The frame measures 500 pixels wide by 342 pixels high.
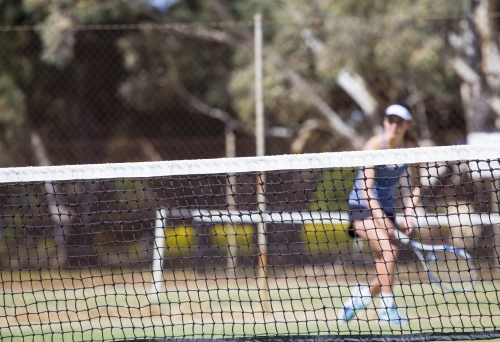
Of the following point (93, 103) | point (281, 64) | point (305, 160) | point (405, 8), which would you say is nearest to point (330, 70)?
point (281, 64)

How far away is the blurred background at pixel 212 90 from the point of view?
8.91 meters

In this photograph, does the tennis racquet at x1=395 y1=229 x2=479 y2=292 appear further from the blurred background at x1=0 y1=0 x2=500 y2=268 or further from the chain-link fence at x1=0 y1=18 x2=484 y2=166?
the chain-link fence at x1=0 y1=18 x2=484 y2=166

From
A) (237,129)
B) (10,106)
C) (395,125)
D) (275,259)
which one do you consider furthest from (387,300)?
(10,106)

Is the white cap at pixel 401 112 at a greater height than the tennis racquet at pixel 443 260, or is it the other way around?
the white cap at pixel 401 112

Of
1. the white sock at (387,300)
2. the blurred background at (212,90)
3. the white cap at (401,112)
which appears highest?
the blurred background at (212,90)

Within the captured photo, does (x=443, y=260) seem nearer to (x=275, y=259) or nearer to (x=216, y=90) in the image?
(x=275, y=259)

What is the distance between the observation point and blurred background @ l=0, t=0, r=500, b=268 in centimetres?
891

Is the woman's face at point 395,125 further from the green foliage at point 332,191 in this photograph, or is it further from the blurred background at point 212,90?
the blurred background at point 212,90

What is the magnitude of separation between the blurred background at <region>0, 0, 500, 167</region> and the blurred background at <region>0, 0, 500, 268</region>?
28 millimetres

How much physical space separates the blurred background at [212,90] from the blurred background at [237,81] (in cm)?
3

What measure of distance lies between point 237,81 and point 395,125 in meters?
7.17

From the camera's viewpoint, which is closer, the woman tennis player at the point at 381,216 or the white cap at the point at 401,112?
the woman tennis player at the point at 381,216

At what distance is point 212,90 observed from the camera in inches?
487

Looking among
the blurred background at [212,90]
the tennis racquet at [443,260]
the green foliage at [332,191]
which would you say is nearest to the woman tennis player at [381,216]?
the tennis racquet at [443,260]
